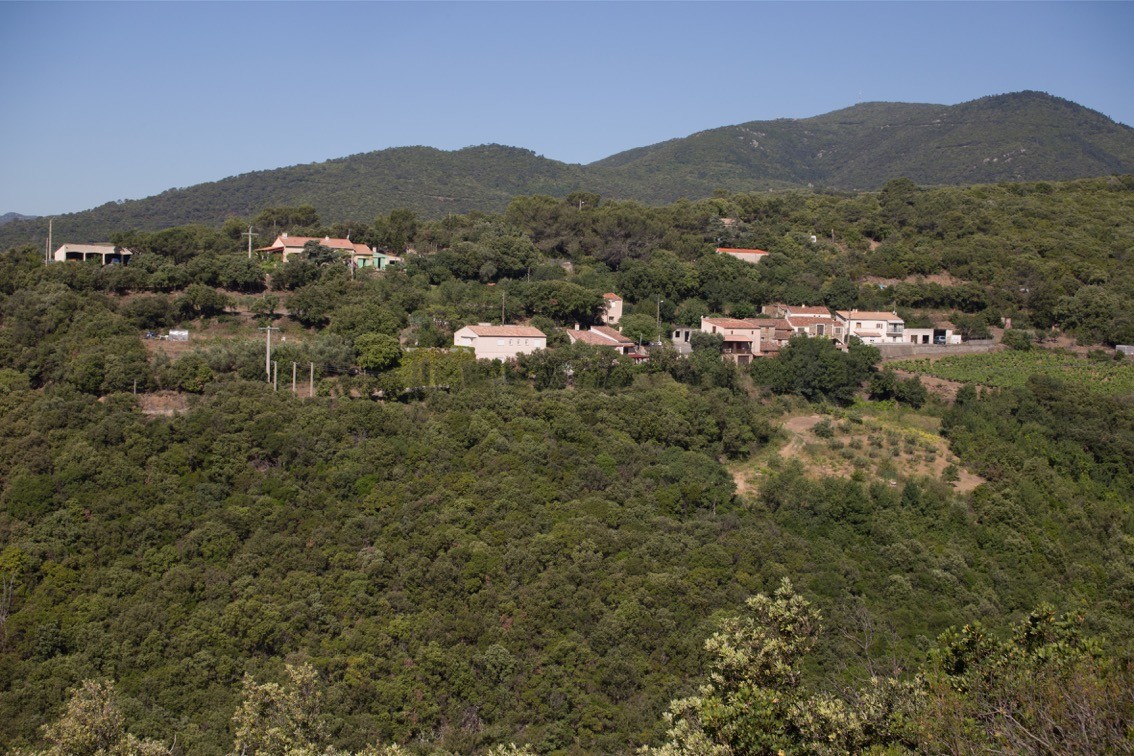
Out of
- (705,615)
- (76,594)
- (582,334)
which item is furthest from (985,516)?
(76,594)

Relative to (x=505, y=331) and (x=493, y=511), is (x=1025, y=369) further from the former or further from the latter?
(x=493, y=511)

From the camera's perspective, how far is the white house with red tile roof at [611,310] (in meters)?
35.8

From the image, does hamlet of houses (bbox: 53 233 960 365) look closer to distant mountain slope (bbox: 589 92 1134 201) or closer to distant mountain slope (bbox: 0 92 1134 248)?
distant mountain slope (bbox: 0 92 1134 248)

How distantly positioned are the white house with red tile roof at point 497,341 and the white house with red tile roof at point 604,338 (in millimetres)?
1921

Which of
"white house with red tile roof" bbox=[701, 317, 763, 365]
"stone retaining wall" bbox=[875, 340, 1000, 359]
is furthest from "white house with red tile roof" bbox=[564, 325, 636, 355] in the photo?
"stone retaining wall" bbox=[875, 340, 1000, 359]

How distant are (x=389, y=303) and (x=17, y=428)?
12.1m

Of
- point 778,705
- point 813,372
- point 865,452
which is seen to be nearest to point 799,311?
point 813,372

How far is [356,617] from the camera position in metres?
20.7

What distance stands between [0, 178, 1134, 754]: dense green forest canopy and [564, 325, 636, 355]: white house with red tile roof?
963 millimetres

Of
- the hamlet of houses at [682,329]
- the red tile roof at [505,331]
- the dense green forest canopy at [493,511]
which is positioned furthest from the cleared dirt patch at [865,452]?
the red tile roof at [505,331]

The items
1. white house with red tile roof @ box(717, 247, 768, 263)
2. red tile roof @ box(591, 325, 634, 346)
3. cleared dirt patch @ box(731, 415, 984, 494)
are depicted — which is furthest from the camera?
white house with red tile roof @ box(717, 247, 768, 263)

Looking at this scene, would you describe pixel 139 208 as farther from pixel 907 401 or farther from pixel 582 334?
pixel 907 401

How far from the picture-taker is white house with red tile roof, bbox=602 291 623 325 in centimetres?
3581

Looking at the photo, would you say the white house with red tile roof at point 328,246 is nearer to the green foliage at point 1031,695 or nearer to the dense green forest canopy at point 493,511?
the dense green forest canopy at point 493,511
